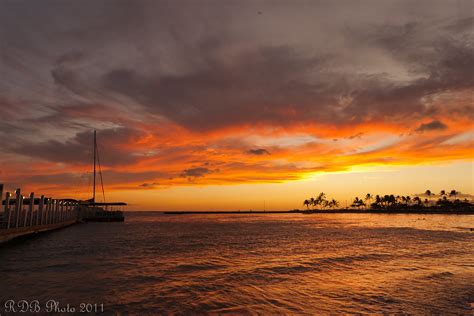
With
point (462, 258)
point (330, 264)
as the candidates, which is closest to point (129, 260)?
point (330, 264)

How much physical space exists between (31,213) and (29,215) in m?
0.47

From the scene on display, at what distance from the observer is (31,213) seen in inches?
1518

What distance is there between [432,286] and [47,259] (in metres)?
25.3

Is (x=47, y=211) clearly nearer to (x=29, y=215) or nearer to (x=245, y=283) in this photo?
(x=29, y=215)

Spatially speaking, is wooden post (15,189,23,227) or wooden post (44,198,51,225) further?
wooden post (44,198,51,225)

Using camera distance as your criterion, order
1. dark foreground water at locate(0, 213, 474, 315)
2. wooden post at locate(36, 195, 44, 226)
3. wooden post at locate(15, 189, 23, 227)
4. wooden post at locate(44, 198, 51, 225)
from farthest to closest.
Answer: wooden post at locate(44, 198, 51, 225) < wooden post at locate(36, 195, 44, 226) < wooden post at locate(15, 189, 23, 227) < dark foreground water at locate(0, 213, 474, 315)

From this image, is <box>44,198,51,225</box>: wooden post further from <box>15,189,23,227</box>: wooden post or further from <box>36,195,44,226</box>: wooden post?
<box>15,189,23,227</box>: wooden post

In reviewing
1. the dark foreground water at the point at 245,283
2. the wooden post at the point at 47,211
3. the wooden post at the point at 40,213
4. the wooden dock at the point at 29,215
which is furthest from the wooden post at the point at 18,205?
the wooden post at the point at 47,211

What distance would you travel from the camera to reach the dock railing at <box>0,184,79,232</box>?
100ft

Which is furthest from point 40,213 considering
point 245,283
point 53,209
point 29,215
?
point 245,283

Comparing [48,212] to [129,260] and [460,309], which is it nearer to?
[129,260]

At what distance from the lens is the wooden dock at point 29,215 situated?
30266 mm

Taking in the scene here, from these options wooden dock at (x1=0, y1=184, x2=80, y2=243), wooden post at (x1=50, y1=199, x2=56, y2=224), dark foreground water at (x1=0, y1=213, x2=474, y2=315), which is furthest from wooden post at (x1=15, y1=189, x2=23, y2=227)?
wooden post at (x1=50, y1=199, x2=56, y2=224)

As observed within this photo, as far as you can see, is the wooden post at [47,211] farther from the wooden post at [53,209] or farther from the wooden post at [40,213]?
the wooden post at [40,213]
